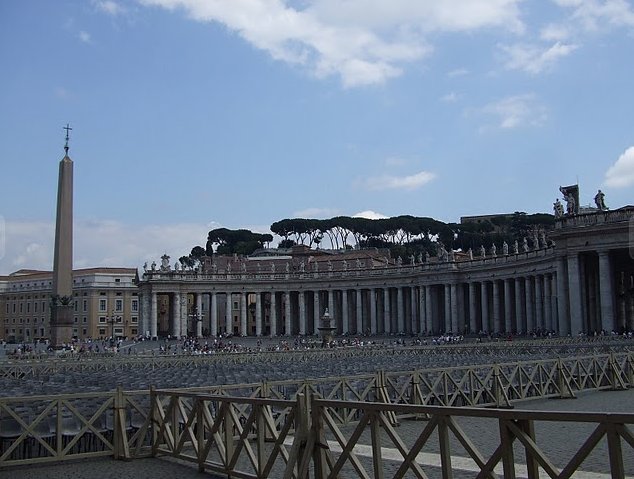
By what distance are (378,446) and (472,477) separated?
2.37 meters

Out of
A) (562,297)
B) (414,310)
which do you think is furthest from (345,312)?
(562,297)

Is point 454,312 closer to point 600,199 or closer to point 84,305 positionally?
point 600,199

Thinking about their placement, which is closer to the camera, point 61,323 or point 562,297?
point 61,323

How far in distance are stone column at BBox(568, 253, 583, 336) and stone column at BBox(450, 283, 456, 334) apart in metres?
29.4

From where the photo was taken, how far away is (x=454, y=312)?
9494 cm

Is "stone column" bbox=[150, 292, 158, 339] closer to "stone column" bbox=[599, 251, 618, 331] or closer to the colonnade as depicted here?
the colonnade

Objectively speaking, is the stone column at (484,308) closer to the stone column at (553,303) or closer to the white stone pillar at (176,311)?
the stone column at (553,303)

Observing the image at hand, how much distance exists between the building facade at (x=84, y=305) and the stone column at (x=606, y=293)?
92670 millimetres

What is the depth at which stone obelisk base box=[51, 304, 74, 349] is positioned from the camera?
52188mm

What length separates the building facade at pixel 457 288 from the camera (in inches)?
2547

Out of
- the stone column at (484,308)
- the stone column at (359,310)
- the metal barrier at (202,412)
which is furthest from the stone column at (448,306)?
the metal barrier at (202,412)

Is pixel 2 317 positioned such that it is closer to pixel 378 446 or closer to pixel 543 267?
pixel 543 267

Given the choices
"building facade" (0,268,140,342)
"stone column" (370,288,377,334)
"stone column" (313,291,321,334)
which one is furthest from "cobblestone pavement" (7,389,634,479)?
"building facade" (0,268,140,342)

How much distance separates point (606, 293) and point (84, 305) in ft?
335
